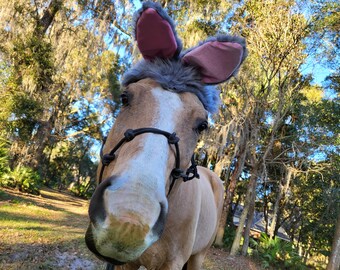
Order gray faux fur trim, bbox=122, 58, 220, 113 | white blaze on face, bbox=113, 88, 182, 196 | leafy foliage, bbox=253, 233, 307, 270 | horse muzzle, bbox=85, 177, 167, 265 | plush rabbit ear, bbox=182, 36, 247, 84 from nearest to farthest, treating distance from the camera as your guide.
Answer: horse muzzle, bbox=85, 177, 167, 265, white blaze on face, bbox=113, 88, 182, 196, gray faux fur trim, bbox=122, 58, 220, 113, plush rabbit ear, bbox=182, 36, 247, 84, leafy foliage, bbox=253, 233, 307, 270

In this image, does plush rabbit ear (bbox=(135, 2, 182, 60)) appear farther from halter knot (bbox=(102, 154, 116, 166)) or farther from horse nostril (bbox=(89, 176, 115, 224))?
horse nostril (bbox=(89, 176, 115, 224))

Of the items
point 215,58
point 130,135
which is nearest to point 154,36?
point 215,58

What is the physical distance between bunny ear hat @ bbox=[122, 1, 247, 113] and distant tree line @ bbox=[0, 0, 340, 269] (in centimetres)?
954

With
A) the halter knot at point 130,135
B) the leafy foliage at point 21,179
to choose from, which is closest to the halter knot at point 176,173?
the halter knot at point 130,135

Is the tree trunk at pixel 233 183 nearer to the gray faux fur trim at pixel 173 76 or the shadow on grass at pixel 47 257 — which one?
the shadow on grass at pixel 47 257

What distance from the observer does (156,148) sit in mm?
1333

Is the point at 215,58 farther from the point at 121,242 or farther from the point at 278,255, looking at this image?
the point at 278,255

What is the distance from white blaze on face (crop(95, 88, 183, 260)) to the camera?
3.46ft

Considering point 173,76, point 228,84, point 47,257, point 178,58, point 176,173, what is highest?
point 228,84

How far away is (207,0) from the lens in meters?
15.0

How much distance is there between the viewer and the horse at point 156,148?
1079mm

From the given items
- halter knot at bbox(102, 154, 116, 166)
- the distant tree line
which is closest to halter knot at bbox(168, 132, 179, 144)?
halter knot at bbox(102, 154, 116, 166)

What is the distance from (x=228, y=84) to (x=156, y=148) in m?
13.2

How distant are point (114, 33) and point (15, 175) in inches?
350
